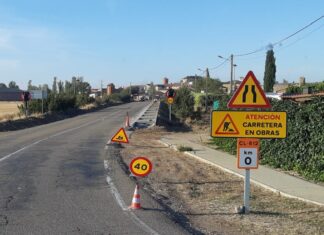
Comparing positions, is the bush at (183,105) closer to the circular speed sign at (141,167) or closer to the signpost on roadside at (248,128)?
the circular speed sign at (141,167)

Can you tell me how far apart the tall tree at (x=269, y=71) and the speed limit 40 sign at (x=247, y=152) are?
3156 inches

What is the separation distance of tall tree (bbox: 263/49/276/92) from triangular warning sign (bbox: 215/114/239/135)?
263ft

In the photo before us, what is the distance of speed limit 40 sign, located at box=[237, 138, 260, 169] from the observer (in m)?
9.56

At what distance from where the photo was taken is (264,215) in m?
9.44

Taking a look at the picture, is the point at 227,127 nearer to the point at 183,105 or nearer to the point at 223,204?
the point at 223,204

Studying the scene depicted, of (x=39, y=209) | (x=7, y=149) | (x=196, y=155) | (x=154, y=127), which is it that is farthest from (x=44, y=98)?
(x=39, y=209)

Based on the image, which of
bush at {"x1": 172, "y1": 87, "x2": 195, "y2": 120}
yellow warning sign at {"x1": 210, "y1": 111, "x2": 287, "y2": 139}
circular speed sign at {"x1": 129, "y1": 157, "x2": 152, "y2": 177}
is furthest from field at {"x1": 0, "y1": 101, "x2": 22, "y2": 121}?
yellow warning sign at {"x1": 210, "y1": 111, "x2": 287, "y2": 139}

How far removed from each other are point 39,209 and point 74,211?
2.24 ft

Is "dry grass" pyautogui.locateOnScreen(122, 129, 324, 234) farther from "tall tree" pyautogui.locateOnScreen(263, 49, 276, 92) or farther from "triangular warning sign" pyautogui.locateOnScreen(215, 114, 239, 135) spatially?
"tall tree" pyautogui.locateOnScreen(263, 49, 276, 92)

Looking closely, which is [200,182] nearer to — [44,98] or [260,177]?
[260,177]

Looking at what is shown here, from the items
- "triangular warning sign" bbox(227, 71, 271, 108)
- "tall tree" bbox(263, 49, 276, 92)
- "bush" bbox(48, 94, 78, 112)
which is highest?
"tall tree" bbox(263, 49, 276, 92)

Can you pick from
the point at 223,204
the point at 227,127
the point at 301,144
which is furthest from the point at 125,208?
the point at 301,144

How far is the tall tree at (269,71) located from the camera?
291 ft

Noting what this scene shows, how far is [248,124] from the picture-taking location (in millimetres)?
9570
